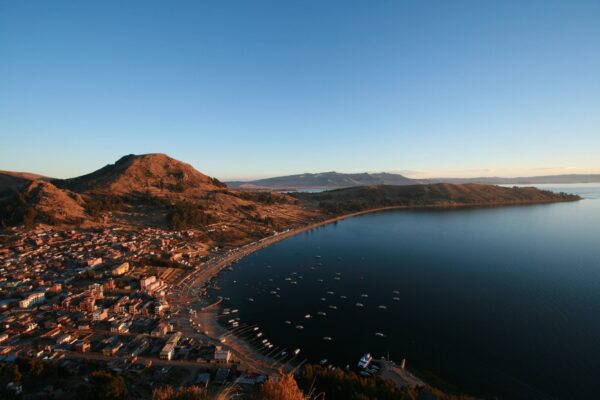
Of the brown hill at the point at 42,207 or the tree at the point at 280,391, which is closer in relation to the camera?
the tree at the point at 280,391

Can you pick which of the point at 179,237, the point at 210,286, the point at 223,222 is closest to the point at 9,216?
the point at 179,237

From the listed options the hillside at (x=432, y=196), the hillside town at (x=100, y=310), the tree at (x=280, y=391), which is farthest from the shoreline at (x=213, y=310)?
the hillside at (x=432, y=196)

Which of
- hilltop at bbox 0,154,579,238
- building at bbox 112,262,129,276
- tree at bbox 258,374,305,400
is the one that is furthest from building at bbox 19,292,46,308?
tree at bbox 258,374,305,400

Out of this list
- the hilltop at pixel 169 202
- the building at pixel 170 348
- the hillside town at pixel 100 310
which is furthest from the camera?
the hilltop at pixel 169 202

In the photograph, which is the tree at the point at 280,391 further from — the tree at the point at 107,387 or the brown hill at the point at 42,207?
the brown hill at the point at 42,207

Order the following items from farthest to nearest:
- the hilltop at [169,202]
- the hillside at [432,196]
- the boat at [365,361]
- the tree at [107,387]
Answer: the hillside at [432,196]
the hilltop at [169,202]
the boat at [365,361]
the tree at [107,387]
